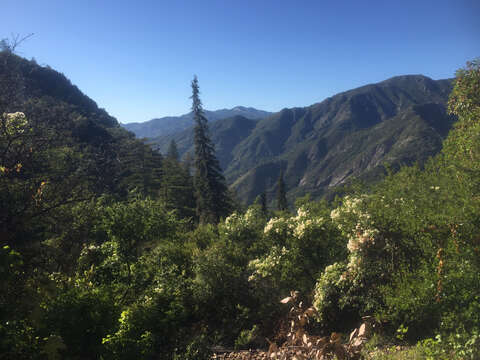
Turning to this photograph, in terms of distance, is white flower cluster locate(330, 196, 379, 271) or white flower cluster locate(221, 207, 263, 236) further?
white flower cluster locate(221, 207, 263, 236)

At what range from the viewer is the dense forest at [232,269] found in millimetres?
4723

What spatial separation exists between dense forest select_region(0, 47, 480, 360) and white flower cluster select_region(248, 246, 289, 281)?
4 centimetres

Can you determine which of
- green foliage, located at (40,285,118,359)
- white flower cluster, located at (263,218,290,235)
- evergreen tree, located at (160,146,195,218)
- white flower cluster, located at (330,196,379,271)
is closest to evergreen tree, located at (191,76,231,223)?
evergreen tree, located at (160,146,195,218)

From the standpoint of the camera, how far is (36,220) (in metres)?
6.04

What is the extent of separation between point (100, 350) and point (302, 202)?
282 inches

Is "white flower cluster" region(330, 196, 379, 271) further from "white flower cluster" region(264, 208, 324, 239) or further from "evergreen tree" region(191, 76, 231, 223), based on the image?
"evergreen tree" region(191, 76, 231, 223)

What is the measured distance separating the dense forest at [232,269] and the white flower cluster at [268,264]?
0.13 feet

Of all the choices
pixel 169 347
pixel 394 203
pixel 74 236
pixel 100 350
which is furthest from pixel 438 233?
pixel 74 236

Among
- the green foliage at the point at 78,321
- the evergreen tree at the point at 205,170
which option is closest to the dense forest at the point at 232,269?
the green foliage at the point at 78,321

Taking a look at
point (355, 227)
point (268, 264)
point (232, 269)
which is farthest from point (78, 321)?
point (355, 227)

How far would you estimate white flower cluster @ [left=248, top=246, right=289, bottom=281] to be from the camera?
7.75 m

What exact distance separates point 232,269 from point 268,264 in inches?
43.5

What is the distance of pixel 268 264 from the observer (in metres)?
7.76

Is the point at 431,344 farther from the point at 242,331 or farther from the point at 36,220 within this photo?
the point at 36,220
